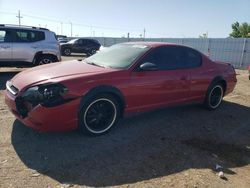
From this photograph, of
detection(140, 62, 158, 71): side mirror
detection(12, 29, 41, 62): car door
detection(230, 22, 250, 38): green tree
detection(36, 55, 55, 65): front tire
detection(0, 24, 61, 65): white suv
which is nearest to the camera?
detection(140, 62, 158, 71): side mirror

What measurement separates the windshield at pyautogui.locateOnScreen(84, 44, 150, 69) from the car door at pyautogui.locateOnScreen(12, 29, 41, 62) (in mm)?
5710

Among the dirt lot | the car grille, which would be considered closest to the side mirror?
the dirt lot

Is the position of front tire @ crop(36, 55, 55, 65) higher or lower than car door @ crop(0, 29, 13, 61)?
lower

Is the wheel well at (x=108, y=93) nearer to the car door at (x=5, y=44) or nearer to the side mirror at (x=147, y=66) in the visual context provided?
the side mirror at (x=147, y=66)

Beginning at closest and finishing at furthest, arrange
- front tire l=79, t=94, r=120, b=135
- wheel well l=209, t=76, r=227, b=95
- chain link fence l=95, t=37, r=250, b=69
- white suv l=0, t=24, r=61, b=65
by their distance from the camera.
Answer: front tire l=79, t=94, r=120, b=135 → wheel well l=209, t=76, r=227, b=95 → white suv l=0, t=24, r=61, b=65 → chain link fence l=95, t=37, r=250, b=69

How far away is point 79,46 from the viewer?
2681cm

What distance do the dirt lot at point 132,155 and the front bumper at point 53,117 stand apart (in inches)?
11.4

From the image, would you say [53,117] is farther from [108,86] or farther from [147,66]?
[147,66]

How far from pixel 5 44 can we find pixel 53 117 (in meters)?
7.33

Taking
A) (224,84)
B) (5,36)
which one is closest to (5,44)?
(5,36)

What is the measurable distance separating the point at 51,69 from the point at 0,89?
3982 mm

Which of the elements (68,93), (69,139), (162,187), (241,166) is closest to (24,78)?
(68,93)

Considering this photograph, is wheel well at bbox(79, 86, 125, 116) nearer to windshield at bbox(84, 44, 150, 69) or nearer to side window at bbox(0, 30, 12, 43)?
windshield at bbox(84, 44, 150, 69)

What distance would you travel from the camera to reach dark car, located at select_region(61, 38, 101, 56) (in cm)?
2664
